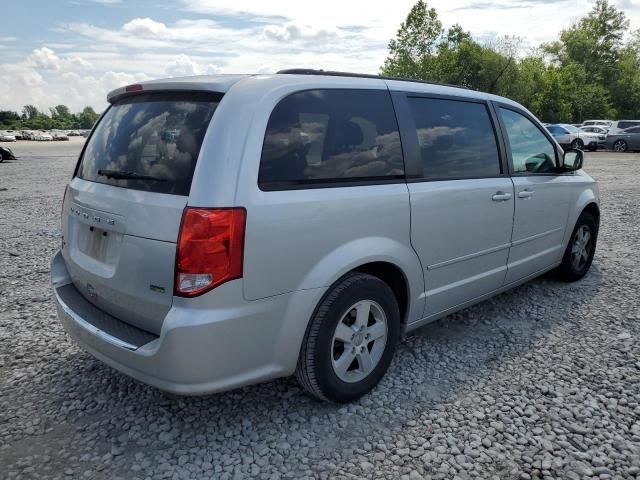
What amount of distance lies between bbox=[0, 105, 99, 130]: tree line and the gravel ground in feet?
312

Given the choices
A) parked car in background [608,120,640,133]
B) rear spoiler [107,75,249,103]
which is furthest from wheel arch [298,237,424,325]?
parked car in background [608,120,640,133]

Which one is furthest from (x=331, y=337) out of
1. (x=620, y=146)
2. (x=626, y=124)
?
(x=626, y=124)

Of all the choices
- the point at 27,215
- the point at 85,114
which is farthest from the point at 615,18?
the point at 85,114

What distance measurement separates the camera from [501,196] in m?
3.70

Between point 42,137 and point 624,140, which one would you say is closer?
point 624,140

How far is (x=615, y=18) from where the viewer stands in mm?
66188

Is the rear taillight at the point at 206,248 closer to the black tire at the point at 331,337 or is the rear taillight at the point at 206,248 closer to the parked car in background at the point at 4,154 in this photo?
the black tire at the point at 331,337

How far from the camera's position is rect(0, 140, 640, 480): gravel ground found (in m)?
2.46

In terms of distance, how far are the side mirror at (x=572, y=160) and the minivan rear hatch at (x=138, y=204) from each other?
11.4 ft

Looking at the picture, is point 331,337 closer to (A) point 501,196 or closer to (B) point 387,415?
(B) point 387,415

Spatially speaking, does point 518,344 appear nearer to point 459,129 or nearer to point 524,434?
point 524,434

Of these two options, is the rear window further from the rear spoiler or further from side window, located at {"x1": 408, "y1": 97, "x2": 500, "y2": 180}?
side window, located at {"x1": 408, "y1": 97, "x2": 500, "y2": 180}

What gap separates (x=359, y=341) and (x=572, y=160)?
302 centimetres

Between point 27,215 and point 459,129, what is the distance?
8012 millimetres
